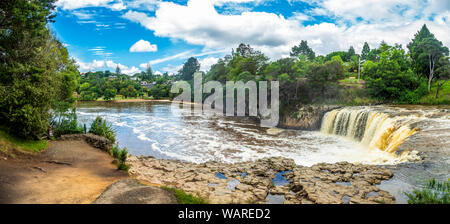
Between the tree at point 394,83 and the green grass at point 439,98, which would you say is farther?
the tree at point 394,83

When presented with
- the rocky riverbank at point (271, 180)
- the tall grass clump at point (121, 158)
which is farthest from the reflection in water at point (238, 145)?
the tall grass clump at point (121, 158)

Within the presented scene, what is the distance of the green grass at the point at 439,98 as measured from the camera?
24.8 m

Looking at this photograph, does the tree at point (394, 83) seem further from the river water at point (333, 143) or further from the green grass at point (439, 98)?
the river water at point (333, 143)

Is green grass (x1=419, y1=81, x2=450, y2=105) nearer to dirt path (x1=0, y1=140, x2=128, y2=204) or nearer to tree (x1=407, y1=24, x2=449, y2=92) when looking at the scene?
tree (x1=407, y1=24, x2=449, y2=92)

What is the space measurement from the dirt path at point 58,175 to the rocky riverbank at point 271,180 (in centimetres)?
163

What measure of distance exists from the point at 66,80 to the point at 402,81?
1367 inches

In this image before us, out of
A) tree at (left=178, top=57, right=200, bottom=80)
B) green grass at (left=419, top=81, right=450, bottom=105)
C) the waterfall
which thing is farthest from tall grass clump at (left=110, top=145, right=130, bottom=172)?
tree at (left=178, top=57, right=200, bottom=80)

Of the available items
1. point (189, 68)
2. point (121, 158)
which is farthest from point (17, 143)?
point (189, 68)

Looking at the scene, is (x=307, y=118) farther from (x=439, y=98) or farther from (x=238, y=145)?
(x=439, y=98)

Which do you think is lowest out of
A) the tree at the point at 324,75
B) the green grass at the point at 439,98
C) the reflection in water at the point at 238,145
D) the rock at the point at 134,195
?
the reflection in water at the point at 238,145

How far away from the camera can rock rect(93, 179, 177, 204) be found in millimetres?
7363

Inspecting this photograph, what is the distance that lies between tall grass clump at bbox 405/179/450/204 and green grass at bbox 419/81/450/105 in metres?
21.1

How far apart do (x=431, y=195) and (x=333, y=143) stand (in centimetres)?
1357

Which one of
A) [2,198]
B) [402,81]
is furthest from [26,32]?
[402,81]
